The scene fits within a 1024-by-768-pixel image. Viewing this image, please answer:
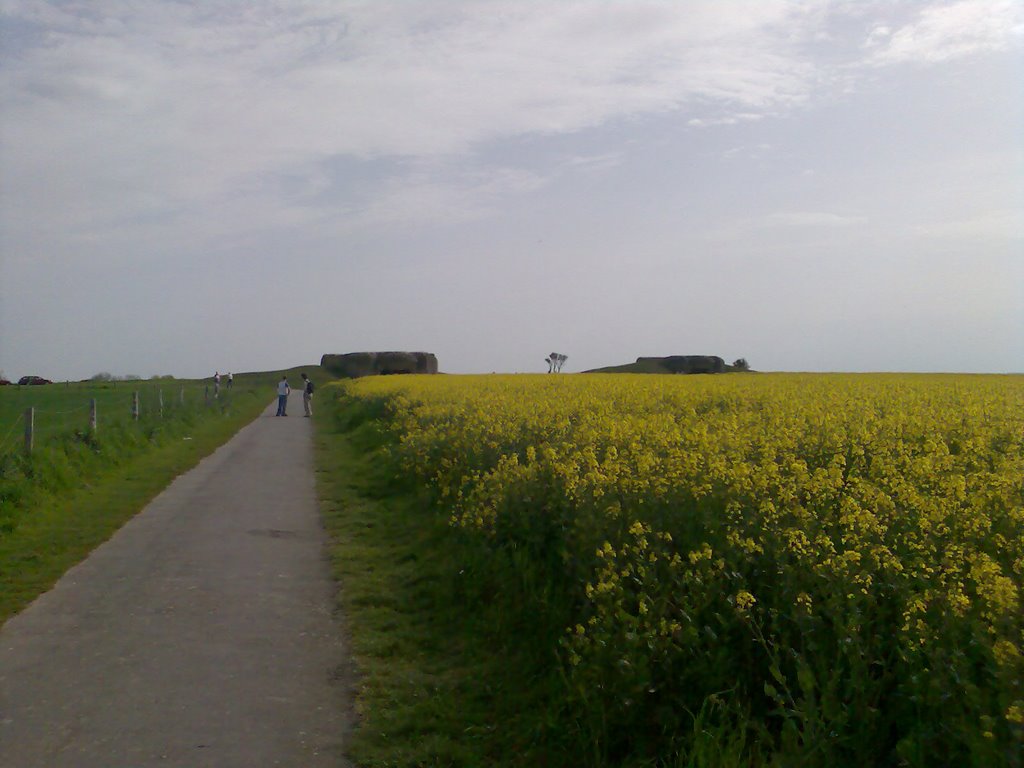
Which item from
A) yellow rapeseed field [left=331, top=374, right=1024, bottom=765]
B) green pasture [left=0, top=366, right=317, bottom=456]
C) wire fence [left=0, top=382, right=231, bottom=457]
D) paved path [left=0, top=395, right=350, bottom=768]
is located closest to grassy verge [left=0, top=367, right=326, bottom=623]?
paved path [left=0, top=395, right=350, bottom=768]

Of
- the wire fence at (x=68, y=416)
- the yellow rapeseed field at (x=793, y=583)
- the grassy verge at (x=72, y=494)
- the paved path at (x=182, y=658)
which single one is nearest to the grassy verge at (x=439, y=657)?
the paved path at (x=182, y=658)

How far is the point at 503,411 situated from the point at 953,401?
6941 millimetres

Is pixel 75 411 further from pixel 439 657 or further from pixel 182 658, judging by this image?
pixel 439 657

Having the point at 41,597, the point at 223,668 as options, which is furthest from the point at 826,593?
the point at 41,597

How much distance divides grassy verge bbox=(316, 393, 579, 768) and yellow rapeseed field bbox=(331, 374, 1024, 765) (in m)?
0.34

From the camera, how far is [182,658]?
6375mm

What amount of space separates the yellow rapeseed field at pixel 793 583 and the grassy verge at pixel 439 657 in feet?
1.11

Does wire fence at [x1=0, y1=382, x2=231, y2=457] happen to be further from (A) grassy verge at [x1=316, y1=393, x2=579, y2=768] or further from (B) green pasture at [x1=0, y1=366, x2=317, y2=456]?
(A) grassy verge at [x1=316, y1=393, x2=579, y2=768]

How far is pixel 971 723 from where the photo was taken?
3.47 m

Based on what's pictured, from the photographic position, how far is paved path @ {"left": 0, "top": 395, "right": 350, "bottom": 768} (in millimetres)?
4957

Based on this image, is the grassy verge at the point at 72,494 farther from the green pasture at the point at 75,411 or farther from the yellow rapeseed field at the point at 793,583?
the yellow rapeseed field at the point at 793,583

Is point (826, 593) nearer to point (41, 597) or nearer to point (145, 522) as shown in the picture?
point (41, 597)

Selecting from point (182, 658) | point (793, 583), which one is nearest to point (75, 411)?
point (182, 658)

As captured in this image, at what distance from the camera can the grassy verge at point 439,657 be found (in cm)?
509
